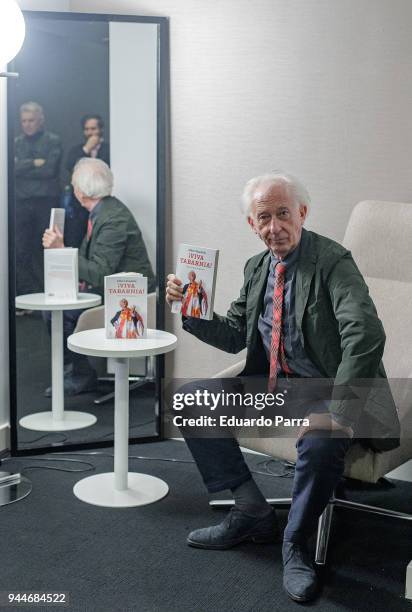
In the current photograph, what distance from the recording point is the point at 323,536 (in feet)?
8.56

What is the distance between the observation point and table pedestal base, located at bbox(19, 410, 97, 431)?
11.5ft

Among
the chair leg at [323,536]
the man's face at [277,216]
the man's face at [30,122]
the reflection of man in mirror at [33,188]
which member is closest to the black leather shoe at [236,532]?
the chair leg at [323,536]

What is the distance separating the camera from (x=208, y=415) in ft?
8.87

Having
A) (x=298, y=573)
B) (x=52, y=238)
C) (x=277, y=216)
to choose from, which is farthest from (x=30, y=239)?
(x=298, y=573)

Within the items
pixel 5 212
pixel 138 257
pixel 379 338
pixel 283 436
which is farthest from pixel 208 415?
pixel 5 212

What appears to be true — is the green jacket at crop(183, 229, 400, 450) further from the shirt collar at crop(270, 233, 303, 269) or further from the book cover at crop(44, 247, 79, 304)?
the book cover at crop(44, 247, 79, 304)

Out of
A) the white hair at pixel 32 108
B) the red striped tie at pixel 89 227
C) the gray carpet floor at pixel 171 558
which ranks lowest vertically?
the gray carpet floor at pixel 171 558

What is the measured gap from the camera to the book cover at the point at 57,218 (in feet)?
→ 11.1

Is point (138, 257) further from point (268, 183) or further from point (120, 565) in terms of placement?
point (120, 565)

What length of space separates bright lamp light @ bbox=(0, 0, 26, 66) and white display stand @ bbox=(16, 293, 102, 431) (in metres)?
0.95

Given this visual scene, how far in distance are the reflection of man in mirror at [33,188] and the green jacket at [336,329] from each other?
900mm

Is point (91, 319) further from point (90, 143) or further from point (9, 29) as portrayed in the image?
point (9, 29)

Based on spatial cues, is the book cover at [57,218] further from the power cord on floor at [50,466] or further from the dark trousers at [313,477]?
the dark trousers at [313,477]

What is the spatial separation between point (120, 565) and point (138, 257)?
53.7 inches
